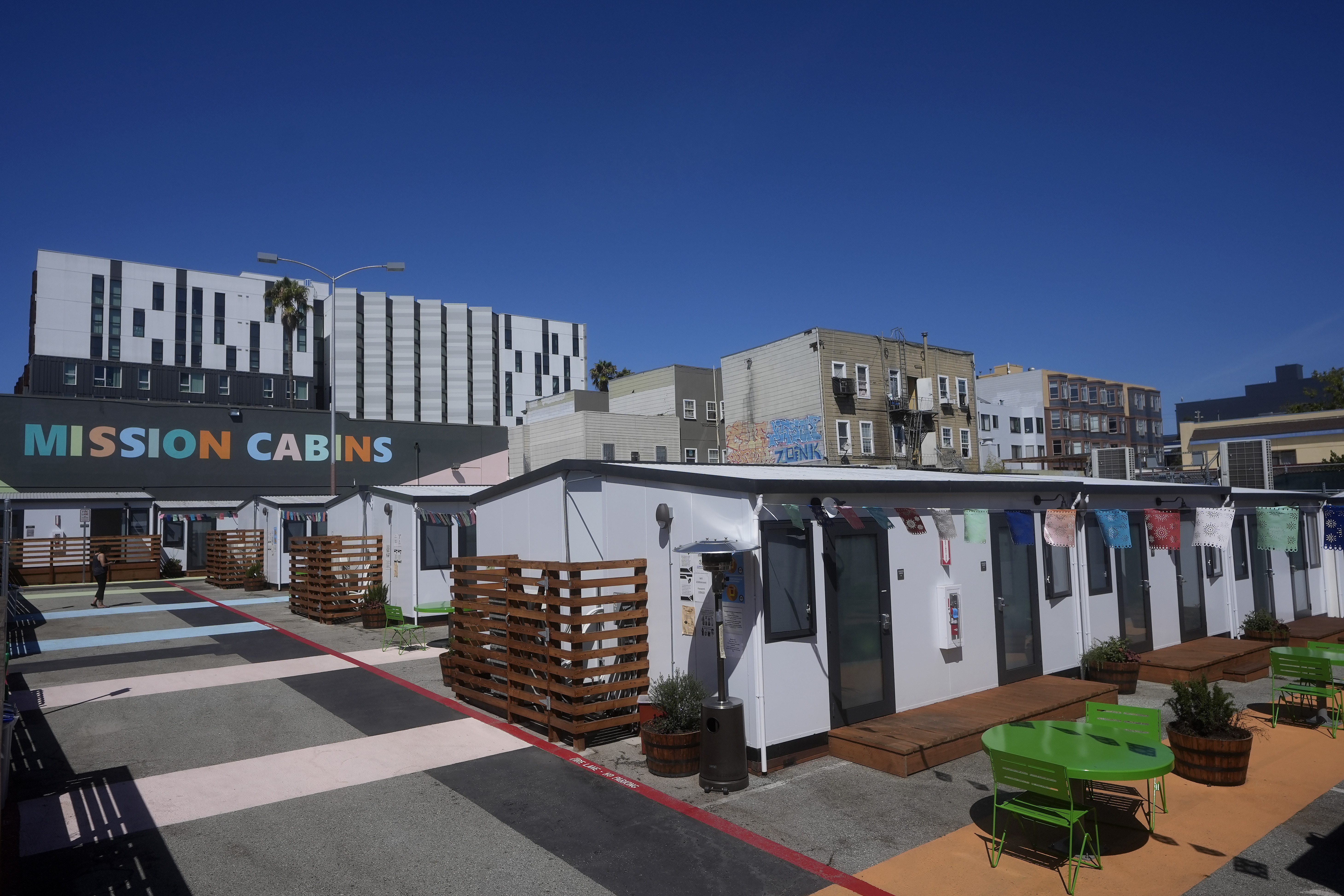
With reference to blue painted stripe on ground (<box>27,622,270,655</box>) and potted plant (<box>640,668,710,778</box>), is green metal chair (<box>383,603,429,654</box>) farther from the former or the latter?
potted plant (<box>640,668,710,778</box>)

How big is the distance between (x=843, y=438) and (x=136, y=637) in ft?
107

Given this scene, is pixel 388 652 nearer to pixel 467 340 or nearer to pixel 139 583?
pixel 139 583

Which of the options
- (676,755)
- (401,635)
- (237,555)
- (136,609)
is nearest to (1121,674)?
(676,755)

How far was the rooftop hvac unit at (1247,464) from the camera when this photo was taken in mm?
21891

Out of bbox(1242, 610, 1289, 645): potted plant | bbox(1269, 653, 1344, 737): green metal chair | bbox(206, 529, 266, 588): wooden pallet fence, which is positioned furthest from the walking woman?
bbox(1242, 610, 1289, 645): potted plant

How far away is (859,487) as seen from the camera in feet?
33.2

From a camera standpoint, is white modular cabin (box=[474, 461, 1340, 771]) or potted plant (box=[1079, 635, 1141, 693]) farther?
potted plant (box=[1079, 635, 1141, 693])

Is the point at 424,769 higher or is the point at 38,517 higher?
the point at 38,517

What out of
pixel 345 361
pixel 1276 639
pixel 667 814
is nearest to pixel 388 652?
pixel 667 814

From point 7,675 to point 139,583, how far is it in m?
20.1

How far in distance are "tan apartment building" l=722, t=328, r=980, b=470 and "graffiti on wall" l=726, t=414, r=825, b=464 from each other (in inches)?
2.1

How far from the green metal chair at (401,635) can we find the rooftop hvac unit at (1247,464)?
20.5 meters

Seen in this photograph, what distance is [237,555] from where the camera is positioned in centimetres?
3052

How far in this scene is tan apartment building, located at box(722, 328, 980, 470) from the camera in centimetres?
4306
